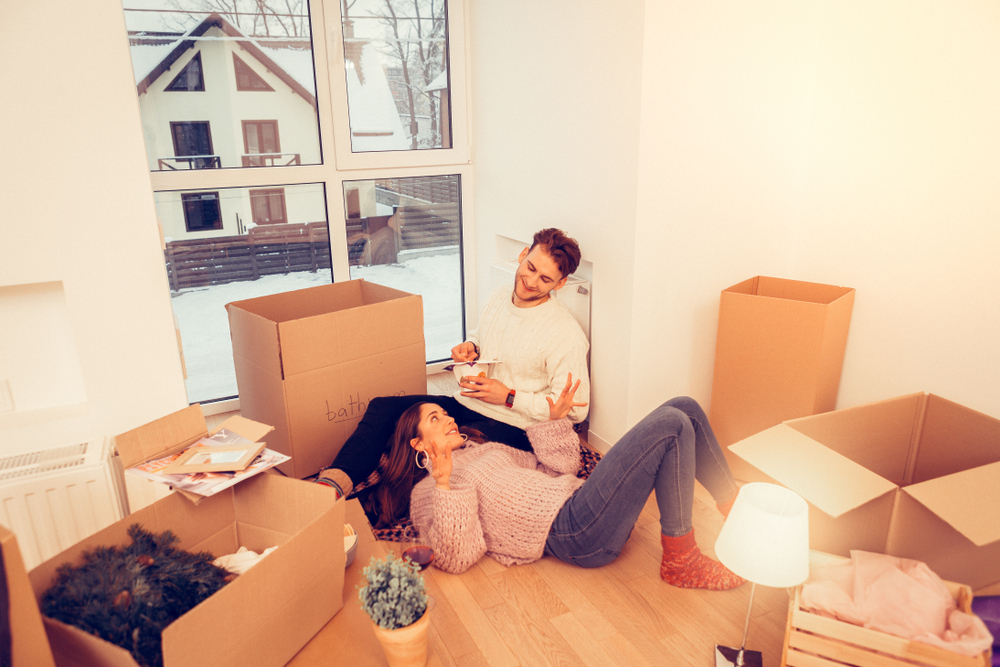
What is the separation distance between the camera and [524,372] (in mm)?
2334

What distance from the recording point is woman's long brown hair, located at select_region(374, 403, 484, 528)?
1.92 metres

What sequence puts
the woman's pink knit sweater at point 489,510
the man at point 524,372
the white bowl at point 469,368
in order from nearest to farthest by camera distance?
the woman's pink knit sweater at point 489,510
the man at point 524,372
the white bowl at point 469,368

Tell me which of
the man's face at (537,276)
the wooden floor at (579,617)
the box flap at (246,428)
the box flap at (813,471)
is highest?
the man's face at (537,276)

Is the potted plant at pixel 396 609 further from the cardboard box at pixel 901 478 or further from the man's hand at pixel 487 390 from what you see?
the man's hand at pixel 487 390

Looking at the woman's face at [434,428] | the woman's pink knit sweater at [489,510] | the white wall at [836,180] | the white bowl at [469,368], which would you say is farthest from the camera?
the white bowl at [469,368]

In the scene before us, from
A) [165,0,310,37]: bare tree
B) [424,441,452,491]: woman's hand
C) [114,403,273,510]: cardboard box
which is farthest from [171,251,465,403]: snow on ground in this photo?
[424,441,452,491]: woman's hand

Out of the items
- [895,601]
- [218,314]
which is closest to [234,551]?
[895,601]

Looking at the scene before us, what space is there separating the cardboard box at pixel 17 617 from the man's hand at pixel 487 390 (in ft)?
4.90

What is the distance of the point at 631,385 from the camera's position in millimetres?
2316

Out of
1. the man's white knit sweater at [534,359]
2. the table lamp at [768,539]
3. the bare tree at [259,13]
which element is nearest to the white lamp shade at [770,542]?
the table lamp at [768,539]

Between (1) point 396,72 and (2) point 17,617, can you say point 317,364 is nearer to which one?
(2) point 17,617

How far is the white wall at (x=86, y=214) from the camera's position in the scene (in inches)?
62.2

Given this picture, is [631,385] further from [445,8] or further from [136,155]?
[445,8]

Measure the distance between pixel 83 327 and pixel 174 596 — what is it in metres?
0.99
